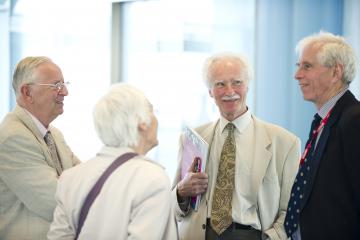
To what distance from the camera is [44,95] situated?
7.74 ft

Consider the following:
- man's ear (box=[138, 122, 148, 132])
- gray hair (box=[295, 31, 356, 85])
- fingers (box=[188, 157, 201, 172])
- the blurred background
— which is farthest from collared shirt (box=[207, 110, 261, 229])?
the blurred background

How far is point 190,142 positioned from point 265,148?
1.13 ft

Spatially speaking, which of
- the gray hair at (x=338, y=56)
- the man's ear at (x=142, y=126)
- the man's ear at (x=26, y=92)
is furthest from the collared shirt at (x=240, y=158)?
the man's ear at (x=26, y=92)

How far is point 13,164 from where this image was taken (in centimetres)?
216

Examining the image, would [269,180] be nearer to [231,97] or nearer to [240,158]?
[240,158]

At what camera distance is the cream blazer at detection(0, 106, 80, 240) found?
2.14m

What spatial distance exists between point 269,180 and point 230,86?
0.47m

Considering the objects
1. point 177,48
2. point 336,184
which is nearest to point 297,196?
point 336,184

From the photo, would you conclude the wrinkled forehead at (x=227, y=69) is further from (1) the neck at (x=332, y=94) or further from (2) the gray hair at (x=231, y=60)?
(1) the neck at (x=332, y=94)

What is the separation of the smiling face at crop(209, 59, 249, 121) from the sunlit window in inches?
49.6

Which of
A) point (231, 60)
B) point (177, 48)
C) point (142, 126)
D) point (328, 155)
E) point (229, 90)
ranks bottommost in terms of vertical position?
point (328, 155)

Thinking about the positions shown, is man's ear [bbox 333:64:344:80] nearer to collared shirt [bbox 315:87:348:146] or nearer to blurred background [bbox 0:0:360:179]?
collared shirt [bbox 315:87:348:146]

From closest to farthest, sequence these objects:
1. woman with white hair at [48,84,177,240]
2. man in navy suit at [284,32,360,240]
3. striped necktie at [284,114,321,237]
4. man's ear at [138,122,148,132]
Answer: woman with white hair at [48,84,177,240] < man's ear at [138,122,148,132] < man in navy suit at [284,32,360,240] < striped necktie at [284,114,321,237]

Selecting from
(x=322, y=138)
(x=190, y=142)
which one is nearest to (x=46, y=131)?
(x=190, y=142)
